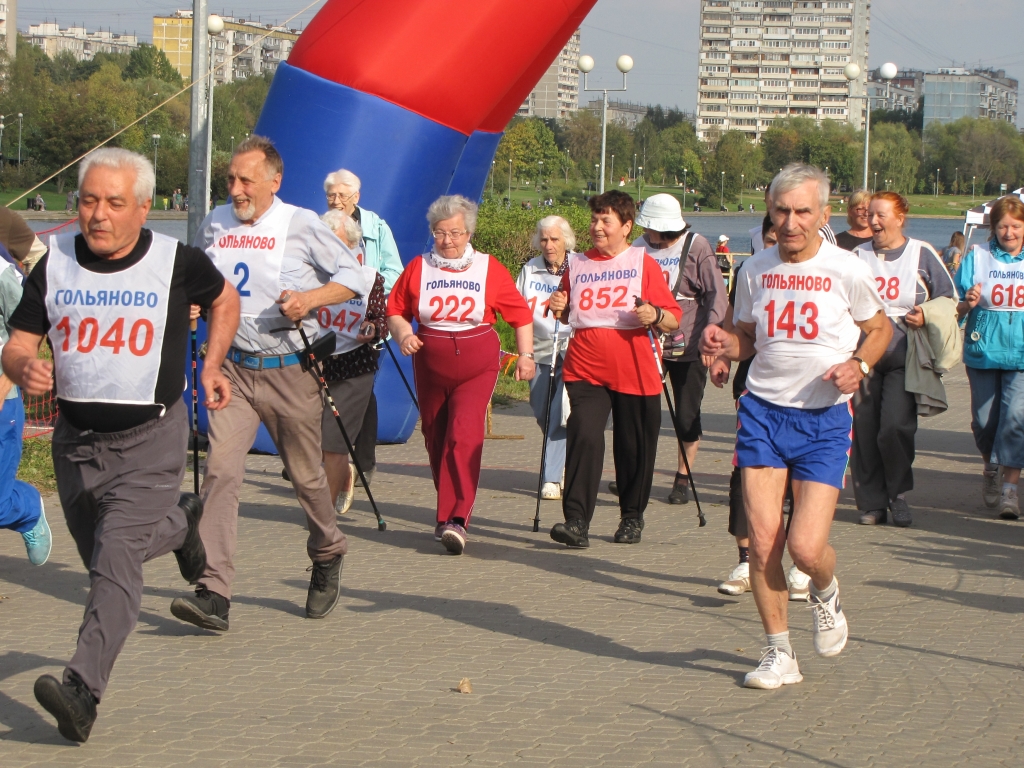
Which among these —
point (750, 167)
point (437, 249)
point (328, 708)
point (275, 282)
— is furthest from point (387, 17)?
point (750, 167)

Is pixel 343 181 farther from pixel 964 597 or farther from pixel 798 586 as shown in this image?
pixel 964 597

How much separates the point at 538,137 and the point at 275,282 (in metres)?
102

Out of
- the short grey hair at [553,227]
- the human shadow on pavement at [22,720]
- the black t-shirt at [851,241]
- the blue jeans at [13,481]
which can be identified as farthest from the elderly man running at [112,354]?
the black t-shirt at [851,241]

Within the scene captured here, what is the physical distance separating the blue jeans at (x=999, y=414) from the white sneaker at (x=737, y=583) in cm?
300

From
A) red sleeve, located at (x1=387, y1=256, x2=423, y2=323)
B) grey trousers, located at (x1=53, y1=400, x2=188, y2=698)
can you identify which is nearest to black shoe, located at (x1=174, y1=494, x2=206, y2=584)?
grey trousers, located at (x1=53, y1=400, x2=188, y2=698)

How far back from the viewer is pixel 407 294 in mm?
7734

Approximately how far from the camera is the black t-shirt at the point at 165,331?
4.73 metres

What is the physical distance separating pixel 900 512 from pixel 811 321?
12.2 ft

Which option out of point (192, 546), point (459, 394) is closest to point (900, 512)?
point (459, 394)

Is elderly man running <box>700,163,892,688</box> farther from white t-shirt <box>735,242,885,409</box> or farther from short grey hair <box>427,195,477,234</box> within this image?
short grey hair <box>427,195,477,234</box>

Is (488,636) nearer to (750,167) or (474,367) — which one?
(474,367)

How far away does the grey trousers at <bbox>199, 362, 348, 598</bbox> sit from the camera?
5.83 m

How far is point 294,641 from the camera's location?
19.0ft

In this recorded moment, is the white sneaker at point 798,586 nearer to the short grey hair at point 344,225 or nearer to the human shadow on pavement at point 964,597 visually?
the human shadow on pavement at point 964,597
